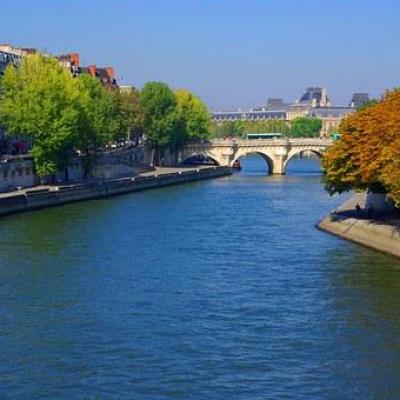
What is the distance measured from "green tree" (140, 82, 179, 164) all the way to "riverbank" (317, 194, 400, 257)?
37805 mm

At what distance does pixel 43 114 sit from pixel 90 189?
5085 millimetres

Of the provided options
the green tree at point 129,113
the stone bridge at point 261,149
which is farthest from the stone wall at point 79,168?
the stone bridge at point 261,149

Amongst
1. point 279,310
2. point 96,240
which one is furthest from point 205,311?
point 96,240

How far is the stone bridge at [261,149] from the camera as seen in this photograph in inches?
3526

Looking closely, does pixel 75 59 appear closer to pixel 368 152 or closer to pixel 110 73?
pixel 110 73

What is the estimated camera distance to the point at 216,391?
17641 mm

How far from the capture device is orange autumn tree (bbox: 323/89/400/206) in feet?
121

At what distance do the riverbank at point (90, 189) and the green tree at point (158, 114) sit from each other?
8.87ft

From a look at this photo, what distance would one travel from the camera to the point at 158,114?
268 ft

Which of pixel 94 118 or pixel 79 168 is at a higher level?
pixel 94 118

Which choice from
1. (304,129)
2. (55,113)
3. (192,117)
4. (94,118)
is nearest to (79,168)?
(94,118)

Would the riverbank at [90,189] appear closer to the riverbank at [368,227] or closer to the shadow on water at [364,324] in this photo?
the riverbank at [368,227]

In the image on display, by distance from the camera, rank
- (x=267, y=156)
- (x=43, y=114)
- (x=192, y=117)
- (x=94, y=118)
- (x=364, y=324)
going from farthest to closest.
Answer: (x=192, y=117)
(x=267, y=156)
(x=94, y=118)
(x=43, y=114)
(x=364, y=324)

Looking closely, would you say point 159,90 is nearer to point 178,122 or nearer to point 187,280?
point 178,122
